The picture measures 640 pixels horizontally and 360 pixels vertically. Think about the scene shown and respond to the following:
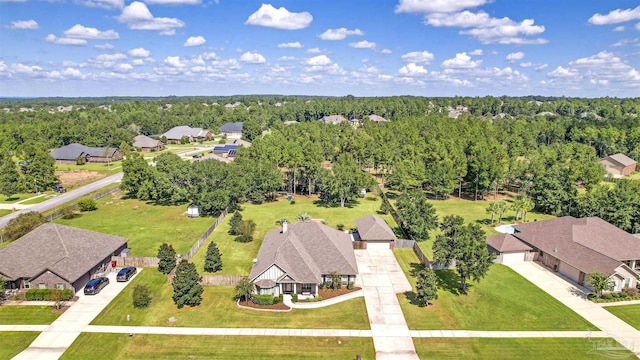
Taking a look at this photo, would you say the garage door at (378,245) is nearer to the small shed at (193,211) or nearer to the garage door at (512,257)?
the garage door at (512,257)

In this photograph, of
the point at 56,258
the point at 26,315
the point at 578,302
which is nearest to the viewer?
the point at 26,315

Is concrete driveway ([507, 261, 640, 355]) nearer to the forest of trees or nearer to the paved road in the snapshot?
the forest of trees

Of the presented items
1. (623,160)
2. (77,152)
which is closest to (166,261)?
(77,152)

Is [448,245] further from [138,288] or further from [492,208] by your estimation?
[138,288]

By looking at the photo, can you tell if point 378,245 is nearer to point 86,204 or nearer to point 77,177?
point 86,204

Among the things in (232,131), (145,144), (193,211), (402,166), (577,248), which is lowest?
(193,211)

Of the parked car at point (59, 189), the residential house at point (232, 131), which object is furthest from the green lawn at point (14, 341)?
the residential house at point (232, 131)

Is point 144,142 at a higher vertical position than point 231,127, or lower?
lower
